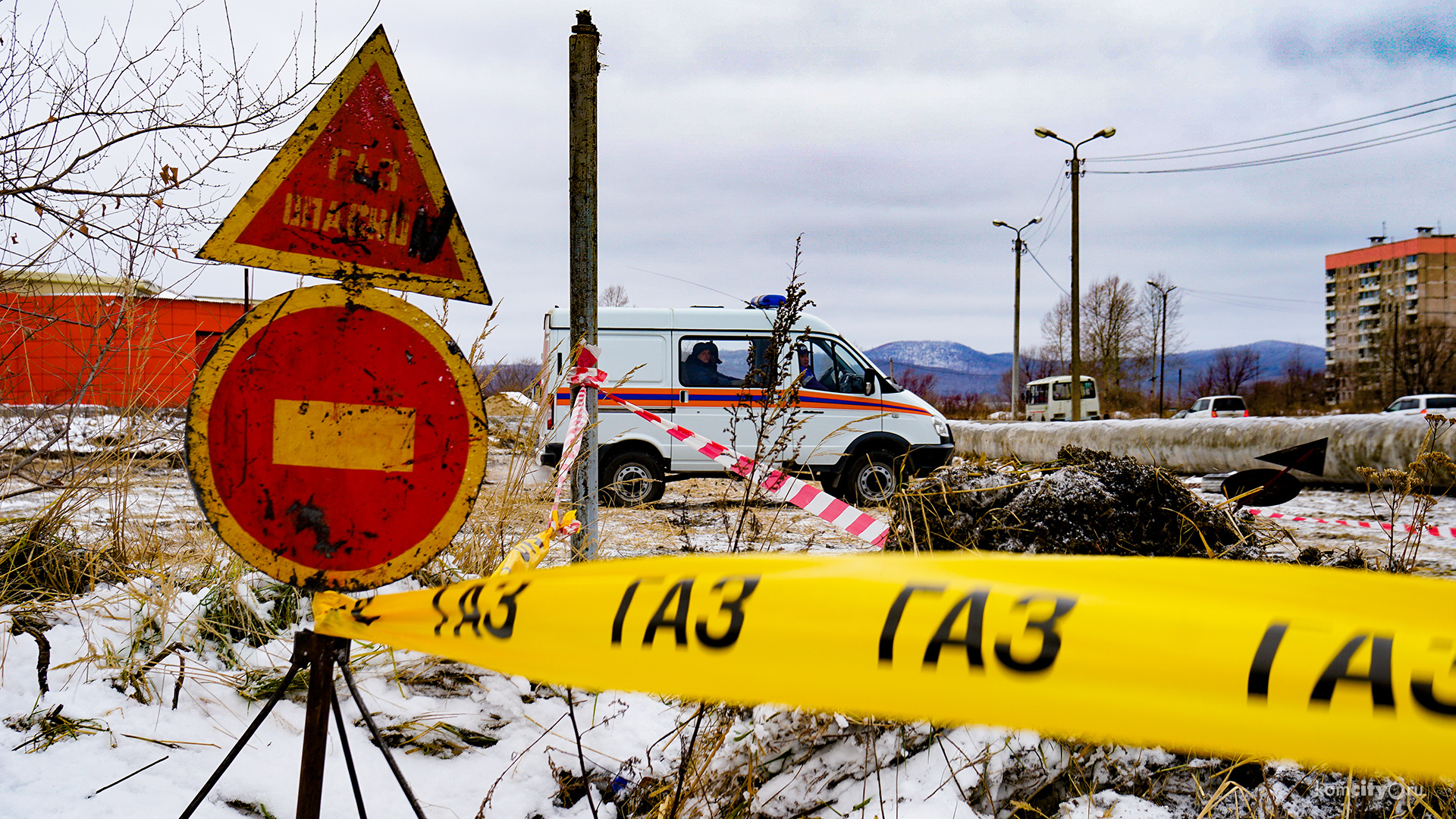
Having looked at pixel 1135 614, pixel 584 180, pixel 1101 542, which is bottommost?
pixel 1101 542

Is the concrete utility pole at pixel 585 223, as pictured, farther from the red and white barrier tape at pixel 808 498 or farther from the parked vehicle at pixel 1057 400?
the parked vehicle at pixel 1057 400

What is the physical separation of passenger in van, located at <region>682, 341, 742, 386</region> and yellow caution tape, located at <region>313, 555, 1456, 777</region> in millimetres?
7334

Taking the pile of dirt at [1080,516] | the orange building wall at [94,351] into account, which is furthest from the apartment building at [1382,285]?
the orange building wall at [94,351]

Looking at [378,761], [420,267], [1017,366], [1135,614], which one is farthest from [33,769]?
[1017,366]

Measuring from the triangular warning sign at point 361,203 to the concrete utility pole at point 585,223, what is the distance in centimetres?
232

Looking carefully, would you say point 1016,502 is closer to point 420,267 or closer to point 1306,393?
point 420,267

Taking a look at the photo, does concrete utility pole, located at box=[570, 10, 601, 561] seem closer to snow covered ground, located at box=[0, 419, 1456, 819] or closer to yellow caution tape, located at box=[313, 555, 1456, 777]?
snow covered ground, located at box=[0, 419, 1456, 819]

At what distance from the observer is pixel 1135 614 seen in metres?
0.80

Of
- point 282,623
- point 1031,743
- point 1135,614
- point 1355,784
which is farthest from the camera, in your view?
point 282,623

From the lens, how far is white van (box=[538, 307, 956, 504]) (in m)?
8.23

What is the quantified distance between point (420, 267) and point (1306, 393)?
58.9 m

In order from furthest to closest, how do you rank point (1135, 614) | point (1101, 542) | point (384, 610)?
point (1101, 542) < point (384, 610) < point (1135, 614)

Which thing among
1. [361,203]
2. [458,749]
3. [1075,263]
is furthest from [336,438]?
[1075,263]

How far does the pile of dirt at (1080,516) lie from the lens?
3.15 meters
